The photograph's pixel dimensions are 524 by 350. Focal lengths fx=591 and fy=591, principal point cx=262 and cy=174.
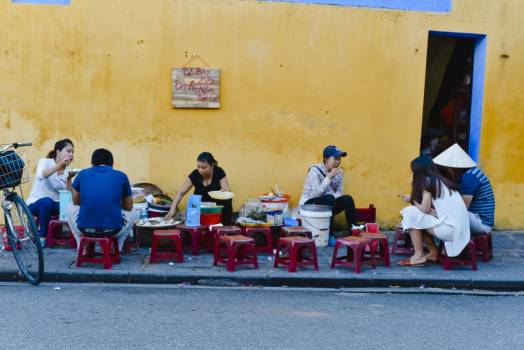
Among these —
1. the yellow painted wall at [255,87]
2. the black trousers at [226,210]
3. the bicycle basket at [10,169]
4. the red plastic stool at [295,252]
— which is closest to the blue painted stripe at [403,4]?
the yellow painted wall at [255,87]

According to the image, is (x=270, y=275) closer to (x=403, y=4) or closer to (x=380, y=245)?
(x=380, y=245)

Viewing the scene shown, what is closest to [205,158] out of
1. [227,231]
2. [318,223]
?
[227,231]

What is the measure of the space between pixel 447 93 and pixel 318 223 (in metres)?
4.17

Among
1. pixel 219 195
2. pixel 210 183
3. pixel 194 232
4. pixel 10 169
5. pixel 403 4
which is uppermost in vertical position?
pixel 403 4

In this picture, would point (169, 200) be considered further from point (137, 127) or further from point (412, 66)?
point (412, 66)

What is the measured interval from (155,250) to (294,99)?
332 centimetres

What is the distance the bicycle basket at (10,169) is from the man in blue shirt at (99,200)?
732 mm

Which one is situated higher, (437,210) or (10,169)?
(10,169)

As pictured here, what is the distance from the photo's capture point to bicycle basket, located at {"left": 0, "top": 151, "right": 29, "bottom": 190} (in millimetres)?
5801

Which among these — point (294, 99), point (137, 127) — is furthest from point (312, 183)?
point (137, 127)

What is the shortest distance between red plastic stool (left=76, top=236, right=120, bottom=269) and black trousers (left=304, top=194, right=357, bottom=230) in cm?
276

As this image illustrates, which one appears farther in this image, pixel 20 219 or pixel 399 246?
pixel 399 246

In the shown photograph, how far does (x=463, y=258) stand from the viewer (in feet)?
23.4

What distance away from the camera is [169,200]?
844cm
